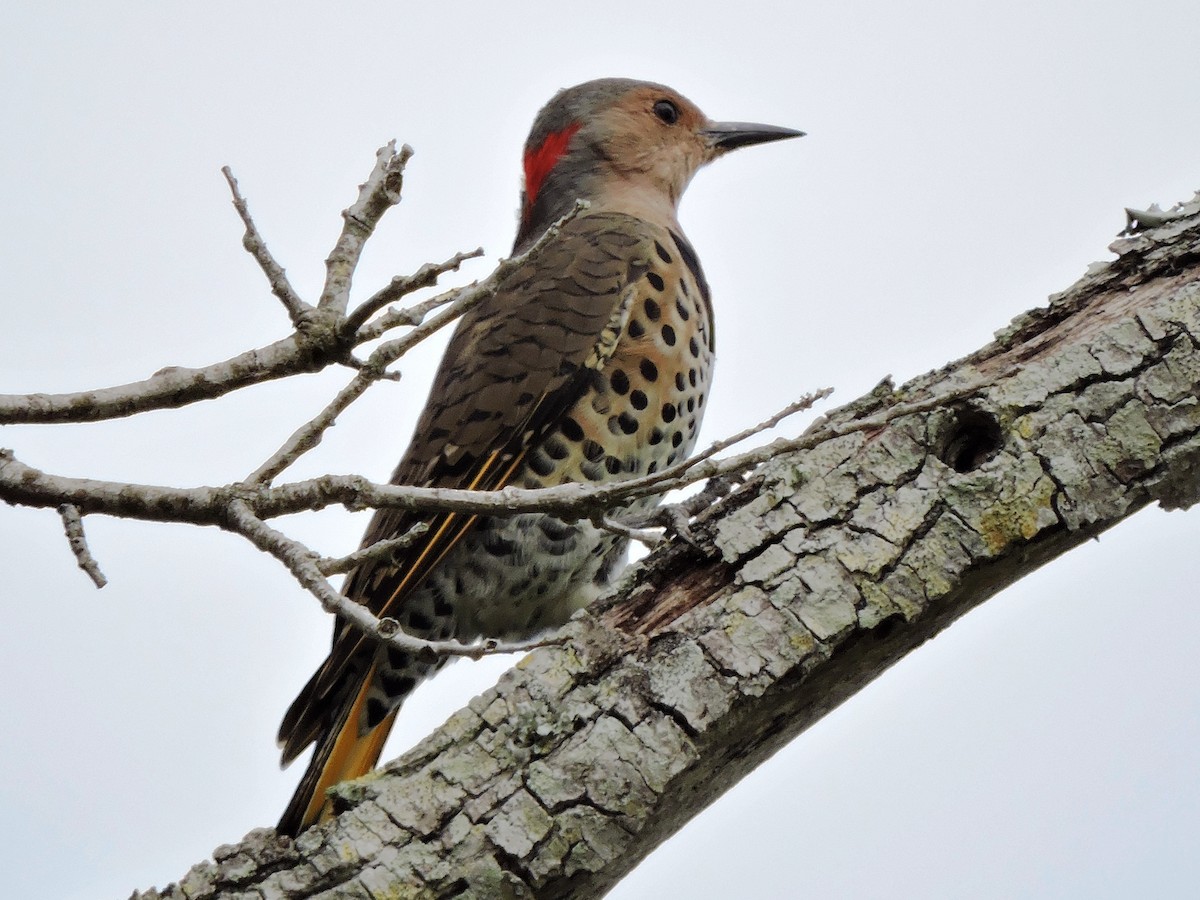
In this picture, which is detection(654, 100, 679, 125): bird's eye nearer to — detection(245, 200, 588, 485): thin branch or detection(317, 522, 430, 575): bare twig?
detection(245, 200, 588, 485): thin branch

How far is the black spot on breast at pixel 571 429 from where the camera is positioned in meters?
4.74

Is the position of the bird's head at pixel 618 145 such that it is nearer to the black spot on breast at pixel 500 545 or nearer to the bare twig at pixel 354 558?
the black spot on breast at pixel 500 545

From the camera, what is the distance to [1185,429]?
2.87 metres

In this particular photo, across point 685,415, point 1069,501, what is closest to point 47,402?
point 1069,501

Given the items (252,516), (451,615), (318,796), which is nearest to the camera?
(252,516)

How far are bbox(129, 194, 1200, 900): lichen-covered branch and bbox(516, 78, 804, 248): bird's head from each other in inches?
133

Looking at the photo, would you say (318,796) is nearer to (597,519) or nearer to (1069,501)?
(597,519)

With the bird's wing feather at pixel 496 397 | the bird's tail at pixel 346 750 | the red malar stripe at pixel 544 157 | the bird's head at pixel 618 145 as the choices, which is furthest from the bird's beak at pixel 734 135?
the bird's tail at pixel 346 750

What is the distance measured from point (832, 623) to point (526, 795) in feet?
2.40

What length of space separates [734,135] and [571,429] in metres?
2.52

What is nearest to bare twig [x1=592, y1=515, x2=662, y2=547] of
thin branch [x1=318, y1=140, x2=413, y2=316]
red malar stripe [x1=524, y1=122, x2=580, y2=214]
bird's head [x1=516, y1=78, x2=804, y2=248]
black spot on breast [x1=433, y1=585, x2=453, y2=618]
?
thin branch [x1=318, y1=140, x2=413, y2=316]

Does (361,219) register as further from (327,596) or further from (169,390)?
(327,596)

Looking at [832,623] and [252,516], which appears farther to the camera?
[832,623]

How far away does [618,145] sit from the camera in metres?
6.38
